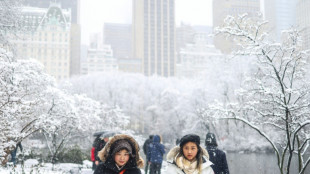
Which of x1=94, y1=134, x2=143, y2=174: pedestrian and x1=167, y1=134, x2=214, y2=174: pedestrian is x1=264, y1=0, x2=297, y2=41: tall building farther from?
x1=94, y1=134, x2=143, y2=174: pedestrian

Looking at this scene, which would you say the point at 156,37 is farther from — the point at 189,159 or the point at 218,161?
the point at 189,159

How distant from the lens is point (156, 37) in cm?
14500

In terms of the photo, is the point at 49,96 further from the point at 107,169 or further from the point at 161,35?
the point at 161,35

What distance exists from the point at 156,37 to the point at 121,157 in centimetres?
14356

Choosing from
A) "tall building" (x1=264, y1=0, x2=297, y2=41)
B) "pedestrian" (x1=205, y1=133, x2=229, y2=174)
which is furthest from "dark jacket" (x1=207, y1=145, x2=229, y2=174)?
"tall building" (x1=264, y1=0, x2=297, y2=41)

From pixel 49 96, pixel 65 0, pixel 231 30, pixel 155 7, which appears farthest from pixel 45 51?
pixel 231 30

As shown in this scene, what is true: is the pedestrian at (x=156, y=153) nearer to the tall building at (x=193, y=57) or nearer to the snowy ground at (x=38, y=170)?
the snowy ground at (x=38, y=170)

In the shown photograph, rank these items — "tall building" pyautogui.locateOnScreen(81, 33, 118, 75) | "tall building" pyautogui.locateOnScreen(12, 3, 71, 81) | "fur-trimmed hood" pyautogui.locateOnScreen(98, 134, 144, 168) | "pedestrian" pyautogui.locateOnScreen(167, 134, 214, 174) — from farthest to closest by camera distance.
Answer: "tall building" pyautogui.locateOnScreen(81, 33, 118, 75) < "tall building" pyautogui.locateOnScreen(12, 3, 71, 81) < "pedestrian" pyautogui.locateOnScreen(167, 134, 214, 174) < "fur-trimmed hood" pyautogui.locateOnScreen(98, 134, 144, 168)

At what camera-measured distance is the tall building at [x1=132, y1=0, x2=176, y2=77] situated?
141m

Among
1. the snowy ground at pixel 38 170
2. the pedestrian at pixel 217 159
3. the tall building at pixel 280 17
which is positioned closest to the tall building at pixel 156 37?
the tall building at pixel 280 17

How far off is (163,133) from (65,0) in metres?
140

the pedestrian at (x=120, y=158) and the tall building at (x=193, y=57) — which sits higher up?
the tall building at (x=193, y=57)

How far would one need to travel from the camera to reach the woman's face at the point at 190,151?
374cm

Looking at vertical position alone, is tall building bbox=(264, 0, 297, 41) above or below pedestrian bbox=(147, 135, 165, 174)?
above
